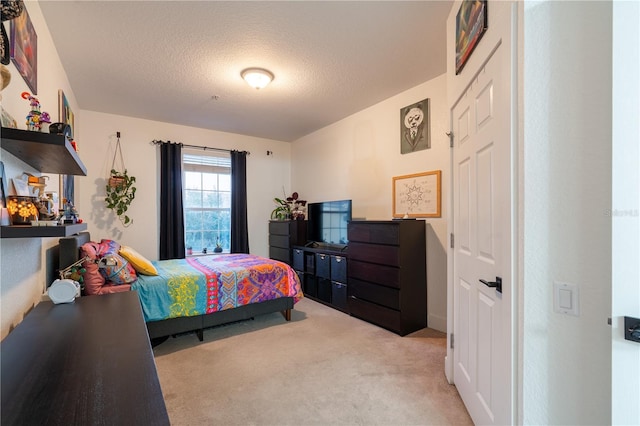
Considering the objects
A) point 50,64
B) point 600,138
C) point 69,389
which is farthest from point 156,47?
point 600,138

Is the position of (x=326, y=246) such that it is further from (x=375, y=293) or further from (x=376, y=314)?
(x=376, y=314)

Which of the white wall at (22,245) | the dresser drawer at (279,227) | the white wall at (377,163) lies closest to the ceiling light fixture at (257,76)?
→ the white wall at (22,245)

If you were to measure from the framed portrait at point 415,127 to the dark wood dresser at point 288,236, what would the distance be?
2120mm

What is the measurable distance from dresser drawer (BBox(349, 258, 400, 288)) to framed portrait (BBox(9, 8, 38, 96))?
10.6 feet

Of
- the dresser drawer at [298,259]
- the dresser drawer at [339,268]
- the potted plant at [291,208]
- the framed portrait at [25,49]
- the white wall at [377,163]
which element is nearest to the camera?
the framed portrait at [25,49]

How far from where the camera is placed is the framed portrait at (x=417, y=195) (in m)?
3.30

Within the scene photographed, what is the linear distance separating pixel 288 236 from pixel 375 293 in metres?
1.98

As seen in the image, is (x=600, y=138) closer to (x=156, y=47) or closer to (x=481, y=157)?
(x=481, y=157)

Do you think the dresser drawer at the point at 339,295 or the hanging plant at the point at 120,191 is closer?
the dresser drawer at the point at 339,295

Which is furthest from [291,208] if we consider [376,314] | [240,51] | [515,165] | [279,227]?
[515,165]

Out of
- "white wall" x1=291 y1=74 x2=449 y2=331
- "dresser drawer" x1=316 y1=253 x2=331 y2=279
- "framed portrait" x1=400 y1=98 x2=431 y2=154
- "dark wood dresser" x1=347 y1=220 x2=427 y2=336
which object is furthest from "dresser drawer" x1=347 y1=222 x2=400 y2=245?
"framed portrait" x1=400 y1=98 x2=431 y2=154

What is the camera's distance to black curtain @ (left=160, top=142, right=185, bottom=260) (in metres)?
4.52

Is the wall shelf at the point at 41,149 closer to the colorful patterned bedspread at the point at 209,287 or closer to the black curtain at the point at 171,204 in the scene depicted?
the colorful patterned bedspread at the point at 209,287

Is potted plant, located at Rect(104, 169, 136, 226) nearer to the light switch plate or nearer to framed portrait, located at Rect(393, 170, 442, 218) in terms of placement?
framed portrait, located at Rect(393, 170, 442, 218)
